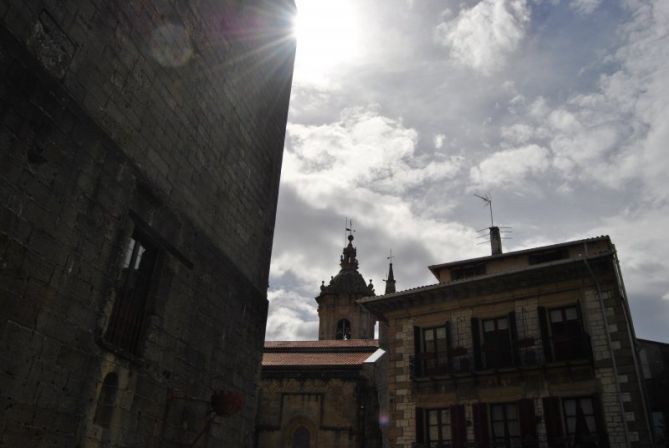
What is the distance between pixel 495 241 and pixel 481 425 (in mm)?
8609

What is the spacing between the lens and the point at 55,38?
6191mm

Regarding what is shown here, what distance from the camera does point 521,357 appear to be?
685 inches

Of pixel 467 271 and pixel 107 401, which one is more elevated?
pixel 467 271

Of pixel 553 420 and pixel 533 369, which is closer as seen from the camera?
pixel 553 420

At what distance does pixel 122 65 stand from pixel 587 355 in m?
15.4

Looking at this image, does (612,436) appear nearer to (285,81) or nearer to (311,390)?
(285,81)

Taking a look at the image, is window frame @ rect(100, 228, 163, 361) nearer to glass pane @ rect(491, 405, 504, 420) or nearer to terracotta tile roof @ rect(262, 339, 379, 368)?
glass pane @ rect(491, 405, 504, 420)

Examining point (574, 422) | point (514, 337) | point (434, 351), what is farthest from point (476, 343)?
point (574, 422)

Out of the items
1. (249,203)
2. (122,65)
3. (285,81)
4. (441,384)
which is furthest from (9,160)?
(441,384)

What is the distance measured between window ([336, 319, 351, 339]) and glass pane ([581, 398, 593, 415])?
27645 mm

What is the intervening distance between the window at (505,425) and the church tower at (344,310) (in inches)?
957

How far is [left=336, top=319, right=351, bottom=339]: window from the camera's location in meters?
42.9

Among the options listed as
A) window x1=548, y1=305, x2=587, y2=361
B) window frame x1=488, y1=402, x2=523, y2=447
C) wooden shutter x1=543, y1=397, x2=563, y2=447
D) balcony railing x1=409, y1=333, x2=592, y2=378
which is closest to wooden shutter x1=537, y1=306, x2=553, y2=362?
balcony railing x1=409, y1=333, x2=592, y2=378

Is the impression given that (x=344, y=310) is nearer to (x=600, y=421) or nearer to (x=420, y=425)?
(x=420, y=425)
